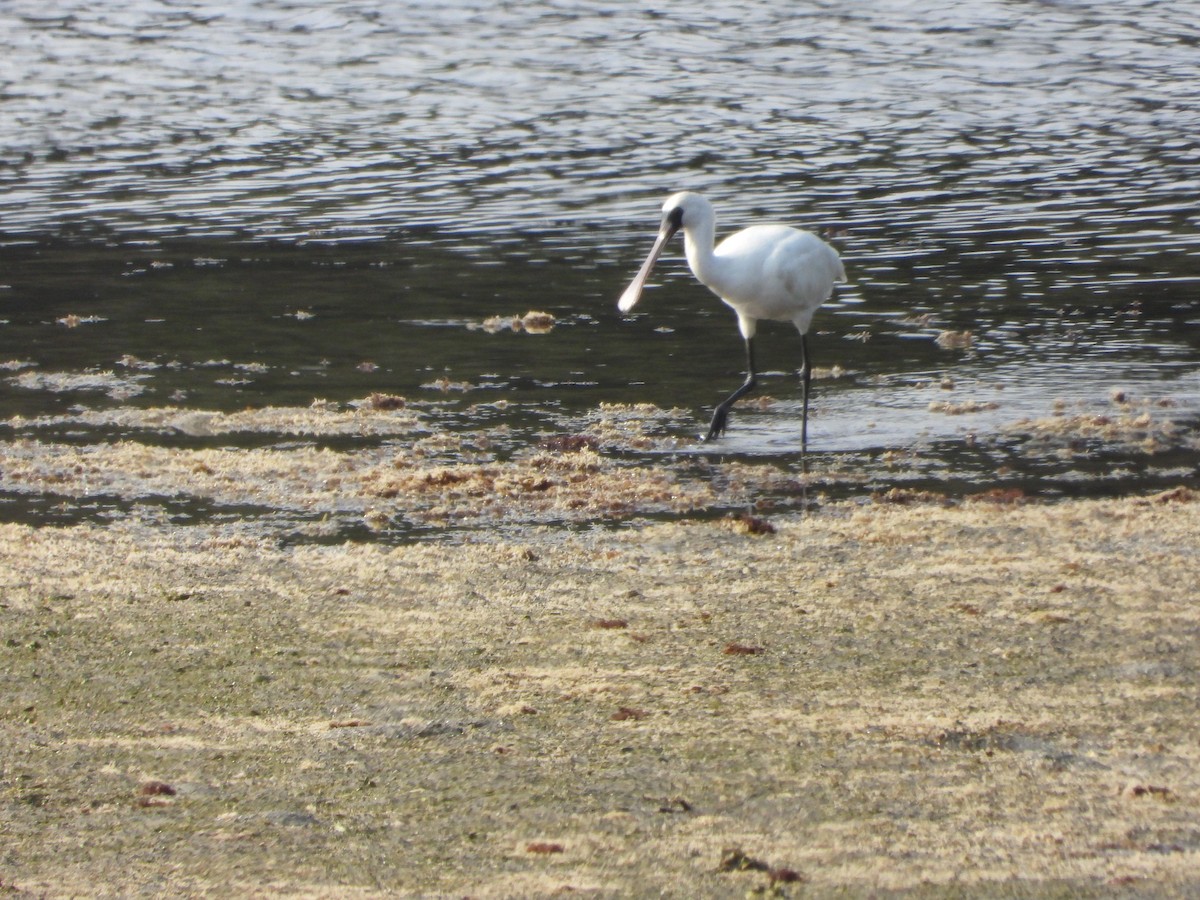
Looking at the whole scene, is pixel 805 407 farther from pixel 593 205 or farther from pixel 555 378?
pixel 593 205

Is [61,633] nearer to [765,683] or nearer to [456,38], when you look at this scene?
[765,683]

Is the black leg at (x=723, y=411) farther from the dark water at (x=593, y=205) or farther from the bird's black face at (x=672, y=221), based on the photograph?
the bird's black face at (x=672, y=221)

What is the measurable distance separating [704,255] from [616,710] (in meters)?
4.51

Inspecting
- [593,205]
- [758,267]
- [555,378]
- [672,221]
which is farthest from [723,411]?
[593,205]

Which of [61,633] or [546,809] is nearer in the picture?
[546,809]

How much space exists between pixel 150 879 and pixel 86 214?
1316 cm

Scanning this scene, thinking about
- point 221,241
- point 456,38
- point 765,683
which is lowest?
point 456,38

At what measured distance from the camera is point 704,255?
Result: 30.6ft

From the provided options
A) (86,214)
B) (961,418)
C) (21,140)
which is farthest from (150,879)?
(21,140)

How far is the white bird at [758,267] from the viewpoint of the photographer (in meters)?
9.29

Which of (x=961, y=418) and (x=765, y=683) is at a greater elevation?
(x=765, y=683)

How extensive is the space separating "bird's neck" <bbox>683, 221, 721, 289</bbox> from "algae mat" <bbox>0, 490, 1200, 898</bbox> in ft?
8.18

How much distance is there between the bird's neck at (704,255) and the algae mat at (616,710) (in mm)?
2494

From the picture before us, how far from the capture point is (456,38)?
26.9 meters
